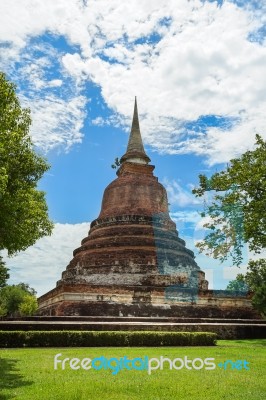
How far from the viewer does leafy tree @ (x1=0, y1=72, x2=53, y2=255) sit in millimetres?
10273

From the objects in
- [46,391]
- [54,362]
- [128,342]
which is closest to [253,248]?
[128,342]

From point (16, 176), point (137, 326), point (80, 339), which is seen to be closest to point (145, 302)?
point (137, 326)

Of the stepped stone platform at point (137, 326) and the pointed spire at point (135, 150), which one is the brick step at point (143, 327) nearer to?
the stepped stone platform at point (137, 326)

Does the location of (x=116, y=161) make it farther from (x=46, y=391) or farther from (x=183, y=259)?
(x=46, y=391)

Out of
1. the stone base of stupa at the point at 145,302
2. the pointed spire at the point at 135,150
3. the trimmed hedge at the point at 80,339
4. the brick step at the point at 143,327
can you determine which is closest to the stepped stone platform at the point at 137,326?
the brick step at the point at 143,327

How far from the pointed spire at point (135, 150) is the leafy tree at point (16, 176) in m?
22.0

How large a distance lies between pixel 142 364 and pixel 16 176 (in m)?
6.08

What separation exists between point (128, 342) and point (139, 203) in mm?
16855

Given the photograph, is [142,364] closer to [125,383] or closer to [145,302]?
[125,383]

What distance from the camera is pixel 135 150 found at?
34.3m

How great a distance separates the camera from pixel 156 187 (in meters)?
31.2

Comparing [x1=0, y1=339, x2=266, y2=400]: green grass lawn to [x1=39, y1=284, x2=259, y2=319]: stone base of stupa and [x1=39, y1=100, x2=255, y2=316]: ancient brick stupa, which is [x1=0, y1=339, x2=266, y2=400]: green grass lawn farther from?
[x1=39, y1=100, x2=255, y2=316]: ancient brick stupa

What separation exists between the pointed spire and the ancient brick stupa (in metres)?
1.14

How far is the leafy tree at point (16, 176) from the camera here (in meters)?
10.3
